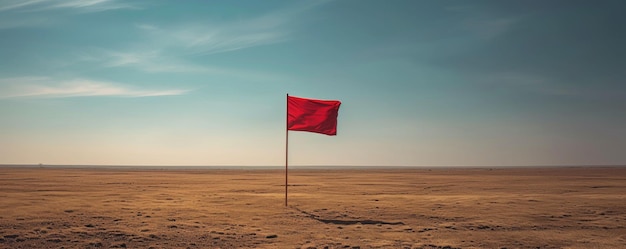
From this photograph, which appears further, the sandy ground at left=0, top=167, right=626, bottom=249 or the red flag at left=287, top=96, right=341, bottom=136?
the red flag at left=287, top=96, right=341, bottom=136

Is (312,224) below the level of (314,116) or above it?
below

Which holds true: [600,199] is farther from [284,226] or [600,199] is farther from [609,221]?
[284,226]

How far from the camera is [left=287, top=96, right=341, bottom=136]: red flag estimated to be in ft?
63.9

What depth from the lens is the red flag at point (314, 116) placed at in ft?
63.9

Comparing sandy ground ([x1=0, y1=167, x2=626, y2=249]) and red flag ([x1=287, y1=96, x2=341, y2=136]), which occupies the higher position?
red flag ([x1=287, y1=96, x2=341, y2=136])

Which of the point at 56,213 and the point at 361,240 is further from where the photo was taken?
the point at 56,213

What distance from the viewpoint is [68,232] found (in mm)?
13148

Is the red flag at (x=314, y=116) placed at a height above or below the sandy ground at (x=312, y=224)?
above

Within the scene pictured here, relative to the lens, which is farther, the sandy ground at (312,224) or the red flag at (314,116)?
the red flag at (314,116)

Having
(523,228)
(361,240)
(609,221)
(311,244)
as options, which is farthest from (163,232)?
(609,221)

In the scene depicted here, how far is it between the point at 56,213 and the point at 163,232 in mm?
6520

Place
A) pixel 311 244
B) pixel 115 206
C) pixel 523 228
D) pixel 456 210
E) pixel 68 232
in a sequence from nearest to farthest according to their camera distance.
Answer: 1. pixel 311 244
2. pixel 68 232
3. pixel 523 228
4. pixel 456 210
5. pixel 115 206

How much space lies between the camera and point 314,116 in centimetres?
1952

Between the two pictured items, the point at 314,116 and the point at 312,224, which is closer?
the point at 312,224
